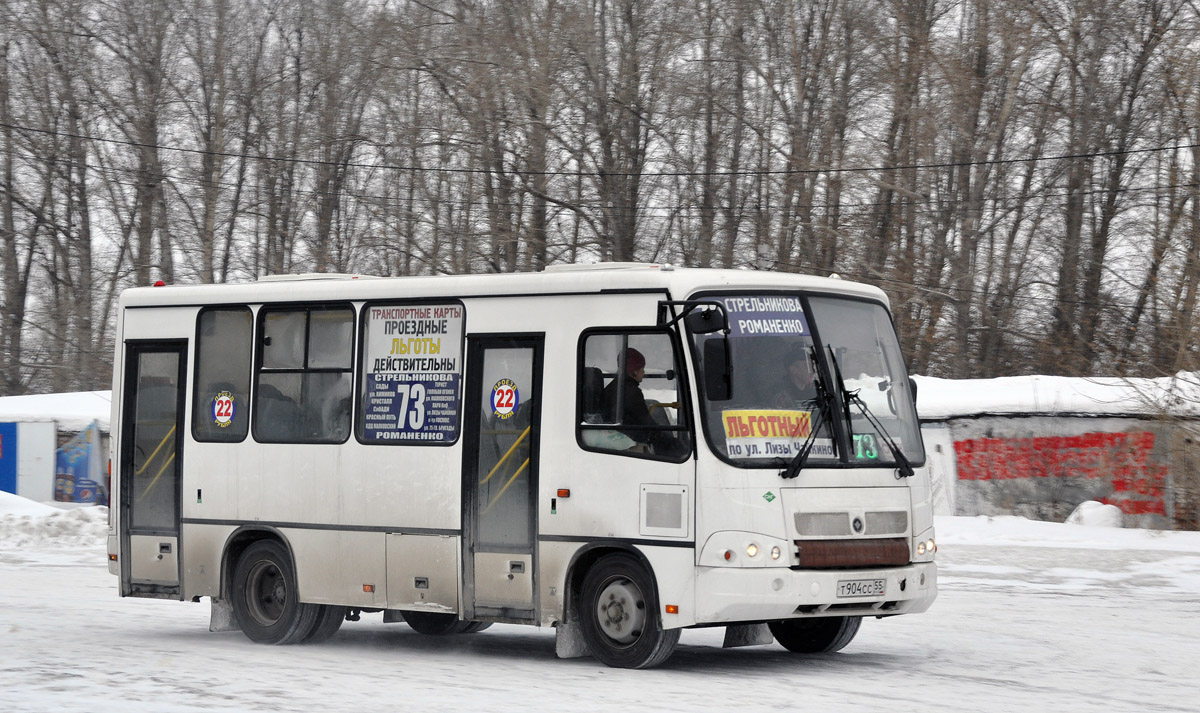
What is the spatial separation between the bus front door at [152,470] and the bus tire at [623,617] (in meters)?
4.29

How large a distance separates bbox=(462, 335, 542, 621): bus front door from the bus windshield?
4.92ft

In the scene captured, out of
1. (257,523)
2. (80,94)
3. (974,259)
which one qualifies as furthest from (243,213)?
(257,523)

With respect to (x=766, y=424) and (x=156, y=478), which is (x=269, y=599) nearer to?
(x=156, y=478)

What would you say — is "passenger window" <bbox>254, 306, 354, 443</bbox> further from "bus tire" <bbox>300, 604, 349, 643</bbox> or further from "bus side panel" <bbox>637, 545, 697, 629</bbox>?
"bus side panel" <bbox>637, 545, 697, 629</bbox>

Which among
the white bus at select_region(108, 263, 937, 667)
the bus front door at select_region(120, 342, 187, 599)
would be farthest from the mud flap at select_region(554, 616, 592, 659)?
the bus front door at select_region(120, 342, 187, 599)

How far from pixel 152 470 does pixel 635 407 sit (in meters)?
5.06

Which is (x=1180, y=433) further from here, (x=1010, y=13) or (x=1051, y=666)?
(x=1010, y=13)

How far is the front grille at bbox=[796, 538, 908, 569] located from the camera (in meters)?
9.73

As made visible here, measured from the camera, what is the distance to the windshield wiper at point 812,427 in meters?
9.74

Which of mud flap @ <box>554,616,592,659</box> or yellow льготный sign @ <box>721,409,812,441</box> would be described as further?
mud flap @ <box>554,616,592,659</box>

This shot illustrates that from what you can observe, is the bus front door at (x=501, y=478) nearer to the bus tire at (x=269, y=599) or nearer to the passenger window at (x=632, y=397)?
the passenger window at (x=632, y=397)

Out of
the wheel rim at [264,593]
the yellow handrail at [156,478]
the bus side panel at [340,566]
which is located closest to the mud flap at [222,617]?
the wheel rim at [264,593]

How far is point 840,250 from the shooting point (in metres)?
34.5

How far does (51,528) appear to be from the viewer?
23125mm
